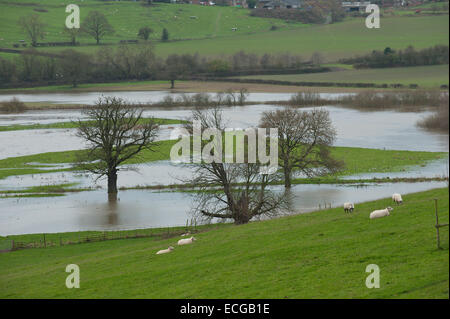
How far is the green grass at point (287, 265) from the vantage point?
54.3ft

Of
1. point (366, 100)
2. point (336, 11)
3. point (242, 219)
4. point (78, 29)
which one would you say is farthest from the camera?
point (78, 29)

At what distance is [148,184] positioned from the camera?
5775cm

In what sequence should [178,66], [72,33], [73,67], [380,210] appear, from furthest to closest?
1. [72,33]
2. [178,66]
3. [73,67]
4. [380,210]

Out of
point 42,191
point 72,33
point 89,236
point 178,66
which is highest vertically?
point 72,33

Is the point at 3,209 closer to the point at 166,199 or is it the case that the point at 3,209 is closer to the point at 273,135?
the point at 166,199

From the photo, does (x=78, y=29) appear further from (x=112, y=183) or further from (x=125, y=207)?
(x=125, y=207)

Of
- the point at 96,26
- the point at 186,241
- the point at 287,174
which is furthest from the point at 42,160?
the point at 96,26

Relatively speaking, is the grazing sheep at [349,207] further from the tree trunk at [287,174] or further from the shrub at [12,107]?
the shrub at [12,107]

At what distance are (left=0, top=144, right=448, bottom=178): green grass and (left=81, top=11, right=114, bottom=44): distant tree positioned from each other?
12328 centimetres

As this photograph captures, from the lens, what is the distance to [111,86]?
14612cm

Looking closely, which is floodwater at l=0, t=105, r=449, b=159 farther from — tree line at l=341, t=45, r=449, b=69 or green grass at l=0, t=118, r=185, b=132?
tree line at l=341, t=45, r=449, b=69

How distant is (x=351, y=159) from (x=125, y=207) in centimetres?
2570

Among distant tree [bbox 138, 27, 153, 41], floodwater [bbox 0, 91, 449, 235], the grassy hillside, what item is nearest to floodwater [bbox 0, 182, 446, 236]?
floodwater [bbox 0, 91, 449, 235]

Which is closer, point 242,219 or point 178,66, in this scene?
point 242,219
